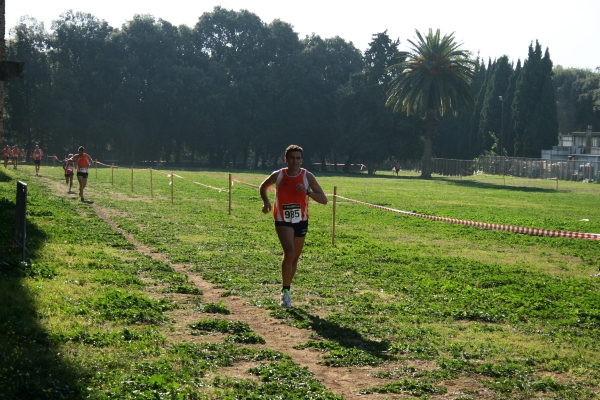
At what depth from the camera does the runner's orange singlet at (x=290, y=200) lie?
911cm

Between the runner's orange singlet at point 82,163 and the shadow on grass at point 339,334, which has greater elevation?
the runner's orange singlet at point 82,163

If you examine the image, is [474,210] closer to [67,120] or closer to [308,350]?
[308,350]

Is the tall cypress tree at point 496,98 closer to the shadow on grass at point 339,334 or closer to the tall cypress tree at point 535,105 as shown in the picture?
the tall cypress tree at point 535,105

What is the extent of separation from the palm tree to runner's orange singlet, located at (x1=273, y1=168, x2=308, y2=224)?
54.9m

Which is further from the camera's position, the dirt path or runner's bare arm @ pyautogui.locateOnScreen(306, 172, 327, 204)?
runner's bare arm @ pyautogui.locateOnScreen(306, 172, 327, 204)

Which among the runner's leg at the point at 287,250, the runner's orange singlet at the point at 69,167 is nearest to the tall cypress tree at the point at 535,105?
the runner's orange singlet at the point at 69,167

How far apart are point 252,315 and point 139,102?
77.5 m

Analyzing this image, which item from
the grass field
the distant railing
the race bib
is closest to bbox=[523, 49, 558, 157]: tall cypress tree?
the distant railing

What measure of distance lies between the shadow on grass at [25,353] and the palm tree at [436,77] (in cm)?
5637

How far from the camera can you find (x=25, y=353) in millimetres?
6051

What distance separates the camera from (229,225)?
1823cm

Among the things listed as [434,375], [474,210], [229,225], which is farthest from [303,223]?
[474,210]

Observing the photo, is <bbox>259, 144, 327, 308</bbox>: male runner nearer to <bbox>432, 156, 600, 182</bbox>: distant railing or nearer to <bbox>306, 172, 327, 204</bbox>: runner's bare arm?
<bbox>306, 172, 327, 204</bbox>: runner's bare arm

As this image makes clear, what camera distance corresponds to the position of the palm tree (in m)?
62.8
